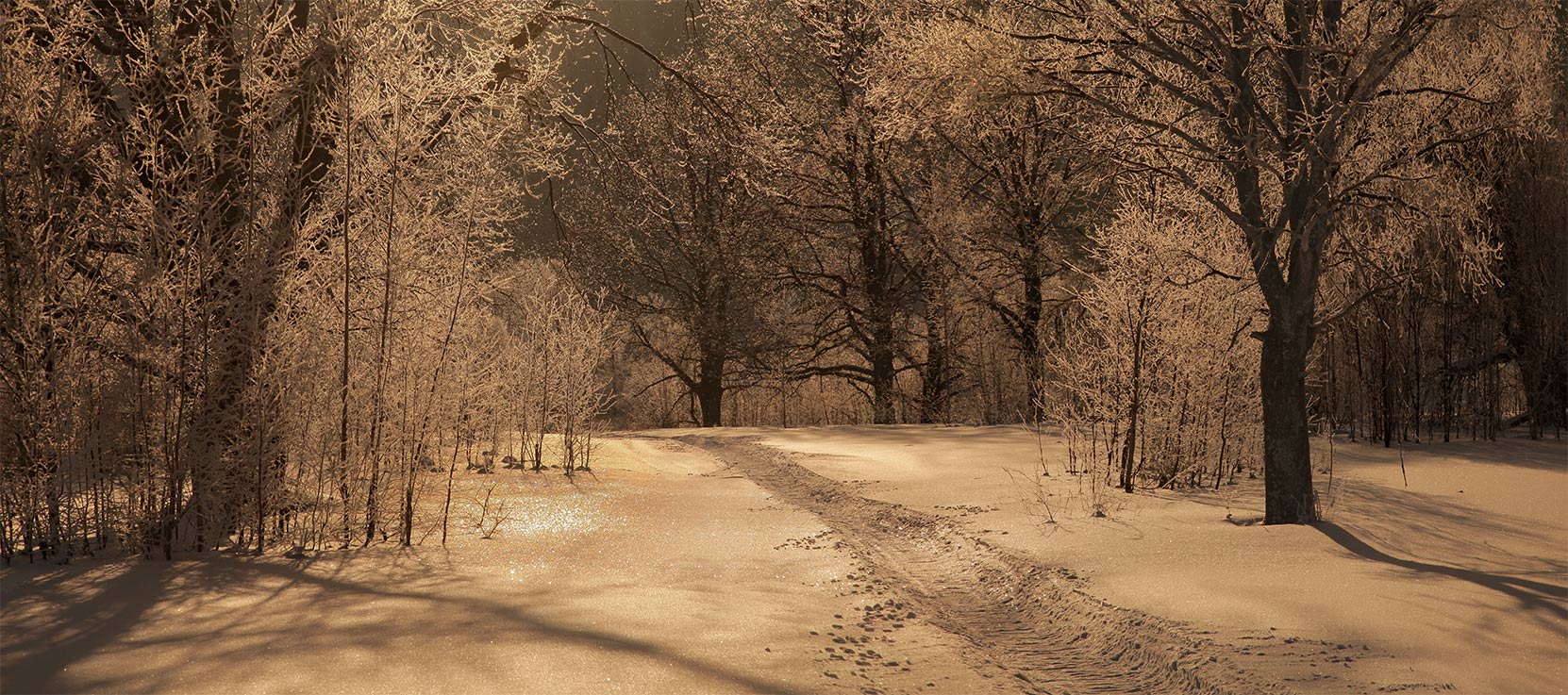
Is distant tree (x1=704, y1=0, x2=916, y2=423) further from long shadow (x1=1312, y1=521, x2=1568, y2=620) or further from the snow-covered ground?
long shadow (x1=1312, y1=521, x2=1568, y2=620)

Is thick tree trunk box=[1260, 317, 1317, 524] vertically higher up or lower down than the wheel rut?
higher up

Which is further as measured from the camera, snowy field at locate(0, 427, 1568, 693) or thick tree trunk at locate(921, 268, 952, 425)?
thick tree trunk at locate(921, 268, 952, 425)

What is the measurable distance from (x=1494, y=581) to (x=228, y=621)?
5.31 meters

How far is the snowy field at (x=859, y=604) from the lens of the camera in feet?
11.9

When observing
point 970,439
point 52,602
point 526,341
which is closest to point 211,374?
point 52,602

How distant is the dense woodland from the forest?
3 cm

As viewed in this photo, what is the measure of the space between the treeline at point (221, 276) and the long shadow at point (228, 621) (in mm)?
527

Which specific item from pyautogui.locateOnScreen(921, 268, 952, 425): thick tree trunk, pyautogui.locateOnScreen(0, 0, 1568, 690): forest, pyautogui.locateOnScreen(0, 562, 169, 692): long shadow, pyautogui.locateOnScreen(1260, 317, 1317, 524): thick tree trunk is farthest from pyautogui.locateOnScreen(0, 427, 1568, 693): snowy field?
pyautogui.locateOnScreen(921, 268, 952, 425): thick tree trunk

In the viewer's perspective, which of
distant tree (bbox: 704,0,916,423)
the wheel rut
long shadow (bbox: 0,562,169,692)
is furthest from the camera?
distant tree (bbox: 704,0,916,423)

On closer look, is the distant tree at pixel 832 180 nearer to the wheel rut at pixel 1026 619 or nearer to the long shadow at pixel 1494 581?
the wheel rut at pixel 1026 619

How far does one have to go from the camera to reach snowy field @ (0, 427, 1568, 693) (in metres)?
3.64

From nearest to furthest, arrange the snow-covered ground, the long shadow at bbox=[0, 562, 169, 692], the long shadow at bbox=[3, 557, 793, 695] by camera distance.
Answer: the long shadow at bbox=[0, 562, 169, 692]
the long shadow at bbox=[3, 557, 793, 695]
the snow-covered ground

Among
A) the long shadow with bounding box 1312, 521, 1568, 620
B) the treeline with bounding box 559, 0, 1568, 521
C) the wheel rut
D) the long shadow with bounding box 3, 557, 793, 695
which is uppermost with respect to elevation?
the treeline with bounding box 559, 0, 1568, 521

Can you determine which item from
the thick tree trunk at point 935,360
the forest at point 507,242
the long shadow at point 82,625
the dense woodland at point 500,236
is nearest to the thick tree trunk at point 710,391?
the thick tree trunk at point 935,360
